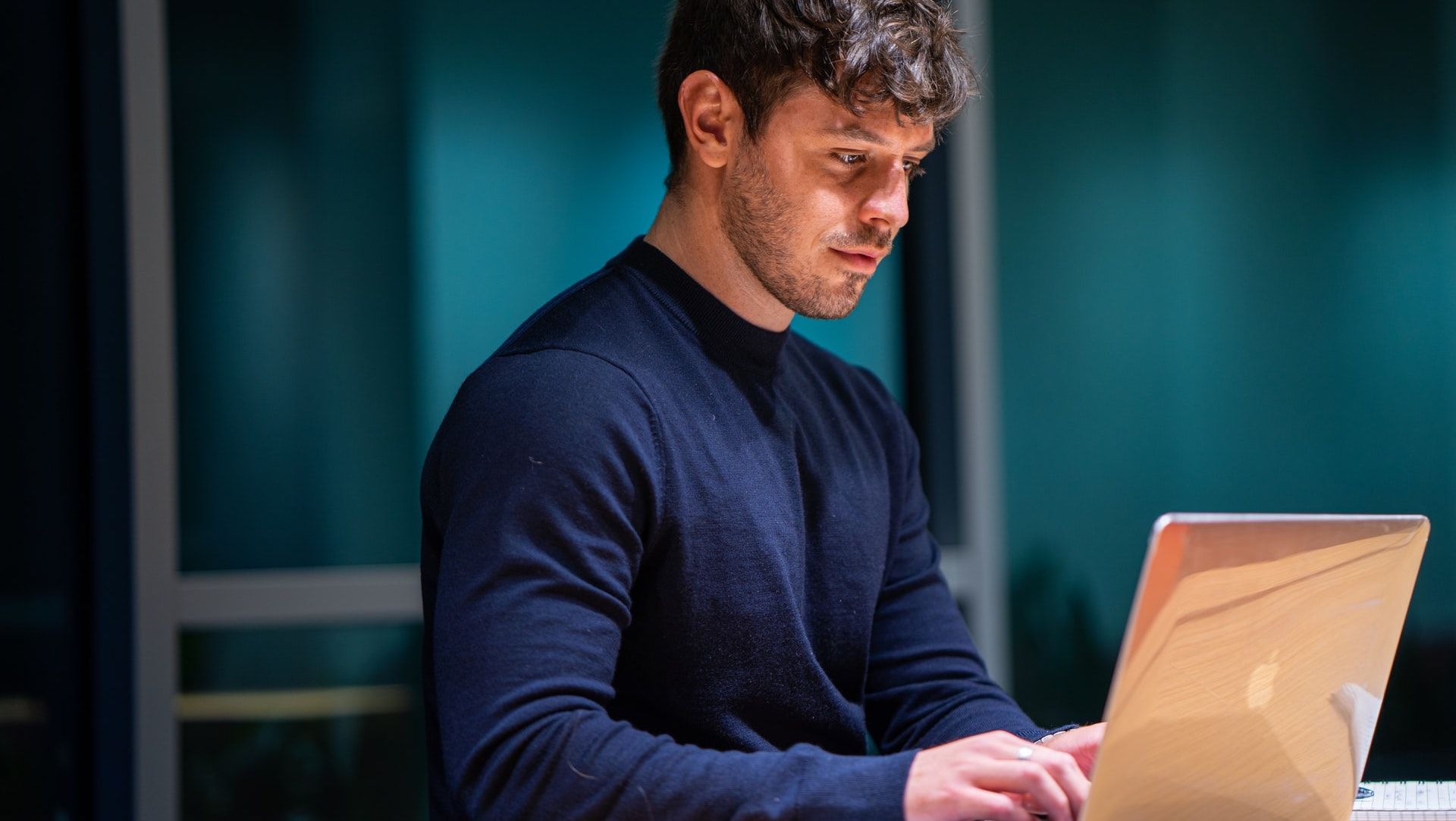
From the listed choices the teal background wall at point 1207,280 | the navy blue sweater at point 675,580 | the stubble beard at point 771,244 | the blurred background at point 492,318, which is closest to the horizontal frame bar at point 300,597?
the blurred background at point 492,318

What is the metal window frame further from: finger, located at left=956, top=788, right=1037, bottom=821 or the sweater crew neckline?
finger, located at left=956, top=788, right=1037, bottom=821

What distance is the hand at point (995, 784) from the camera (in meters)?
0.77

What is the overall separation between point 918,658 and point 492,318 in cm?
135

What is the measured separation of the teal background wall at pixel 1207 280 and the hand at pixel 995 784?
187 centimetres

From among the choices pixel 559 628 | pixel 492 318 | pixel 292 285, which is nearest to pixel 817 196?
pixel 559 628

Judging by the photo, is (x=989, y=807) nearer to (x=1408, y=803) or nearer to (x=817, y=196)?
(x=1408, y=803)

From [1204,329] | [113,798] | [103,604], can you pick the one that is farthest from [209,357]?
[1204,329]

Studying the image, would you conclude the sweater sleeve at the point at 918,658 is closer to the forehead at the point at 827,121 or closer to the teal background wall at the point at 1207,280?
the forehead at the point at 827,121

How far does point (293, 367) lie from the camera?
93.8 inches

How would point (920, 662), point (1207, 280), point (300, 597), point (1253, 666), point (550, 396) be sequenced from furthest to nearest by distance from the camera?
point (1207, 280), point (300, 597), point (920, 662), point (550, 396), point (1253, 666)

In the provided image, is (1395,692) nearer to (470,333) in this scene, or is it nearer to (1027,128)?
(1027,128)

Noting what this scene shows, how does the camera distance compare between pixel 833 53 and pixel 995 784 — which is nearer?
pixel 995 784

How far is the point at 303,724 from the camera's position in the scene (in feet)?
7.82

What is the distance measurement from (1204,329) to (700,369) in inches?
70.0
